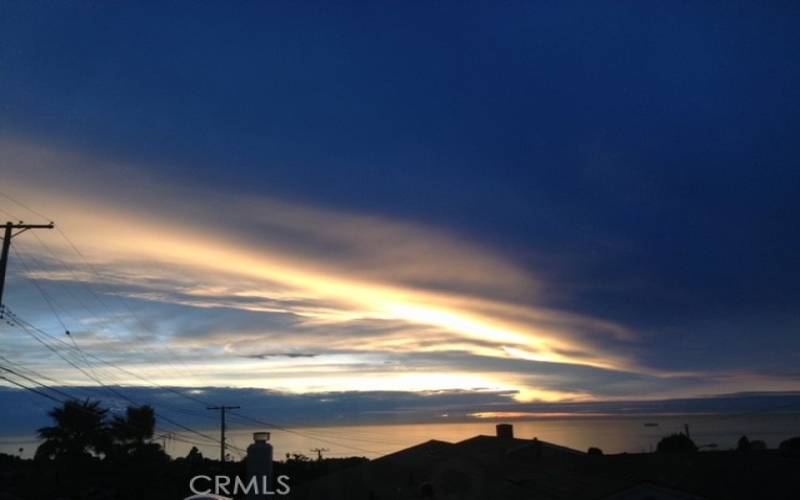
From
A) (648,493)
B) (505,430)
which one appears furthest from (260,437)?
(505,430)

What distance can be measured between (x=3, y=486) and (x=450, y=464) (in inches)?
1456

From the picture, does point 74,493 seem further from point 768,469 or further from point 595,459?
point 768,469

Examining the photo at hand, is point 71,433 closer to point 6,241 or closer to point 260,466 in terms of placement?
point 6,241

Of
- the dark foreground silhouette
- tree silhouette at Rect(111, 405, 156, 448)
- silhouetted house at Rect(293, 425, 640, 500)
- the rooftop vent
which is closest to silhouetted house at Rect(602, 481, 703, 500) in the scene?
the dark foreground silhouette

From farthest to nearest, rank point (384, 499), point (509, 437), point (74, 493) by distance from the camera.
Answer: point (74, 493)
point (509, 437)
point (384, 499)

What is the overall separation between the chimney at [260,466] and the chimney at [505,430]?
107ft

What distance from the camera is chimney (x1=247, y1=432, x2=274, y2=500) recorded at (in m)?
10.6

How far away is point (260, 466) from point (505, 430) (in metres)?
33.2

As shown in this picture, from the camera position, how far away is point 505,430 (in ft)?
138

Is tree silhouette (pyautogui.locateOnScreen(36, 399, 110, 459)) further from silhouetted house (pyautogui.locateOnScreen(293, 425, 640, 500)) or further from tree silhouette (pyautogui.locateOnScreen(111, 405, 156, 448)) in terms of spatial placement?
silhouetted house (pyautogui.locateOnScreen(293, 425, 640, 500))

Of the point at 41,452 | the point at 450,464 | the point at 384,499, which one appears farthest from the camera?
the point at 41,452

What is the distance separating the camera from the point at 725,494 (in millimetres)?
29234

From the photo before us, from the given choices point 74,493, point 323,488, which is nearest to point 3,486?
point 74,493

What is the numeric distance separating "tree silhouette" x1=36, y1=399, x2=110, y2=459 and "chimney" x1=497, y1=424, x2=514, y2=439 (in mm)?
30103
